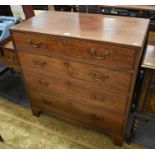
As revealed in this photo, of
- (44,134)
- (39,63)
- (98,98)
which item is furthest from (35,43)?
(44,134)

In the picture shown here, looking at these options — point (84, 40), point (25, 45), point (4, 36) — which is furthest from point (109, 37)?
point (4, 36)

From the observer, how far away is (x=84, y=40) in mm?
1066

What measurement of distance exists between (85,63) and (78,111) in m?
0.50

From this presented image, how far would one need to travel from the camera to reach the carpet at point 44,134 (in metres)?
1.57

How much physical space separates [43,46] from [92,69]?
361mm

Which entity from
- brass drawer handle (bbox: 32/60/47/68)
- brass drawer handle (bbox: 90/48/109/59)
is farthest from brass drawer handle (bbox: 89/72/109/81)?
brass drawer handle (bbox: 32/60/47/68)

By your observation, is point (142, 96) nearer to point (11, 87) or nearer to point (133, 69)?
point (133, 69)

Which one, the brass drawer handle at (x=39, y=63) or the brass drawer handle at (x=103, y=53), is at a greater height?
the brass drawer handle at (x=103, y=53)

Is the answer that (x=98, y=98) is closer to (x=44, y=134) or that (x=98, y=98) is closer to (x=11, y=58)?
(x=44, y=134)

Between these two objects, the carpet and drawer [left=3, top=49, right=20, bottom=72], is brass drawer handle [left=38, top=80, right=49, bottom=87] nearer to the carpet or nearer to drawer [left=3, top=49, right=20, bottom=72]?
Answer: drawer [left=3, top=49, right=20, bottom=72]

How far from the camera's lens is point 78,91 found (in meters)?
1.36

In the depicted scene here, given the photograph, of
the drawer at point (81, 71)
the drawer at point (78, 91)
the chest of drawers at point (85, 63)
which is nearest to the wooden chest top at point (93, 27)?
the chest of drawers at point (85, 63)

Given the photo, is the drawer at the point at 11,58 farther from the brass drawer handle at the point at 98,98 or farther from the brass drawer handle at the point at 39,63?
the brass drawer handle at the point at 98,98

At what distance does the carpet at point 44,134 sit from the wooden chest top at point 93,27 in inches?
36.5
